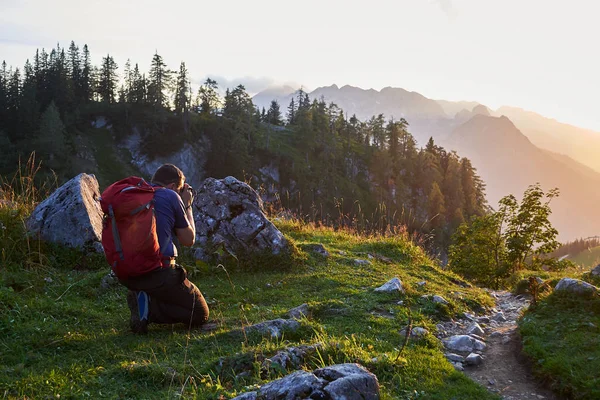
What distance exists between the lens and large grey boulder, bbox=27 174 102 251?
8.23 metres

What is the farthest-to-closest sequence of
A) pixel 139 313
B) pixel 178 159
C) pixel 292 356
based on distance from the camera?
1. pixel 178 159
2. pixel 139 313
3. pixel 292 356

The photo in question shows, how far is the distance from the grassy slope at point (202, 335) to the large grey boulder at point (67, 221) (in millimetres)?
332

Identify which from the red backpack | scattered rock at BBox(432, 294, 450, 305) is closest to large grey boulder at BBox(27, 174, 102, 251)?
the red backpack

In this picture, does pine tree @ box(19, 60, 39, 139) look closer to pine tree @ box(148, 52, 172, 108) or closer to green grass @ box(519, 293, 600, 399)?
pine tree @ box(148, 52, 172, 108)

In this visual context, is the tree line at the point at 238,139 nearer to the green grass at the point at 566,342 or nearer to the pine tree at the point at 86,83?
the pine tree at the point at 86,83

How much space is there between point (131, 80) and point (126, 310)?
103m

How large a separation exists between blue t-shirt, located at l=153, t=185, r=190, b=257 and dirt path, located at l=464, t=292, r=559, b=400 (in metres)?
4.37

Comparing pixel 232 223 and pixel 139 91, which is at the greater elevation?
pixel 139 91

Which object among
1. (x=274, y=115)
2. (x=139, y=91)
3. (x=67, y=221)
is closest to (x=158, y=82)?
(x=139, y=91)

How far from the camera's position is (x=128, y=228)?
5160 millimetres

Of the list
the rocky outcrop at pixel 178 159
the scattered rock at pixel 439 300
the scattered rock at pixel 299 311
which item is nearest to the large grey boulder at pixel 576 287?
the scattered rock at pixel 439 300

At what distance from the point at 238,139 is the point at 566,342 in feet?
263

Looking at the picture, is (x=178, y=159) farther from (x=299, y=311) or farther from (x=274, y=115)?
(x=299, y=311)

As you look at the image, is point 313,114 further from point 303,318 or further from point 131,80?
point 303,318
